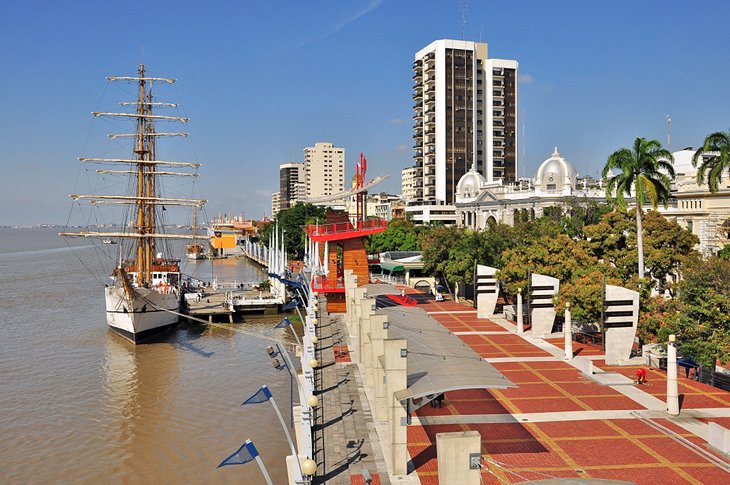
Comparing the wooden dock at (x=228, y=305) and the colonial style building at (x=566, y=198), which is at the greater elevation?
the colonial style building at (x=566, y=198)

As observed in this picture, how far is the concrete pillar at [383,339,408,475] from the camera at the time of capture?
17578 millimetres

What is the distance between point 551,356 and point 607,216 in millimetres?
16431

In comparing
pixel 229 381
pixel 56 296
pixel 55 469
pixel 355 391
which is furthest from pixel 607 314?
pixel 56 296

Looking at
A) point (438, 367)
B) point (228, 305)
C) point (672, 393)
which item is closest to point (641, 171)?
point (672, 393)

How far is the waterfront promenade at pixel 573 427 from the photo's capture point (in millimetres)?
18484

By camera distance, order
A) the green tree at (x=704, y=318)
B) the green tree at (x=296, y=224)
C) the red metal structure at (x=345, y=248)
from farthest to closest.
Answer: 1. the green tree at (x=296, y=224)
2. the red metal structure at (x=345, y=248)
3. the green tree at (x=704, y=318)

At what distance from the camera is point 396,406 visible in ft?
58.5

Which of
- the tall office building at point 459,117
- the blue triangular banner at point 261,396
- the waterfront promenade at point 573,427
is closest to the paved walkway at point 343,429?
the waterfront promenade at point 573,427

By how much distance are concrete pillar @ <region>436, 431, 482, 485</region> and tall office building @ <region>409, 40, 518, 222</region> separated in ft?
385

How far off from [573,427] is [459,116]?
113713mm

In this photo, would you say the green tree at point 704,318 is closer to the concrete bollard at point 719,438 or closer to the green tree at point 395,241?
the concrete bollard at point 719,438

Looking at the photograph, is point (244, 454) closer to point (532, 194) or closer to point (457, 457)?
point (457, 457)

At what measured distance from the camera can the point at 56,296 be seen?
7531 centimetres

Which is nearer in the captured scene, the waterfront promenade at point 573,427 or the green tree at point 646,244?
the waterfront promenade at point 573,427
